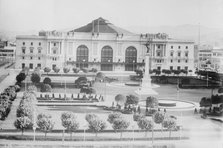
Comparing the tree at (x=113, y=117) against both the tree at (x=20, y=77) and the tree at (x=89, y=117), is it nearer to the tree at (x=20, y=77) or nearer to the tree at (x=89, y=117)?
the tree at (x=89, y=117)

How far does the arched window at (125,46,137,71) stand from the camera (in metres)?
9.52

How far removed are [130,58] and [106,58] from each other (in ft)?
2.38

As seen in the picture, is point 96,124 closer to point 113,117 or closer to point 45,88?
point 113,117

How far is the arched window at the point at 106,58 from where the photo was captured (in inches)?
374

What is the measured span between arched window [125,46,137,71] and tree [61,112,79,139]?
262cm

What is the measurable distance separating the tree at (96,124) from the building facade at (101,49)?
178 cm

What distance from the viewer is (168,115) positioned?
7918 mm

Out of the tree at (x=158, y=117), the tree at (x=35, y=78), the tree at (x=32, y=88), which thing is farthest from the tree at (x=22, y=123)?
the tree at (x=158, y=117)

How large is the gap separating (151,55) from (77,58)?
2.06 meters

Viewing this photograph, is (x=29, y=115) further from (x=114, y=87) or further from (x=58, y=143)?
(x=114, y=87)

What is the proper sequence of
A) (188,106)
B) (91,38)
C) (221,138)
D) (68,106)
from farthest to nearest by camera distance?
(91,38) < (188,106) < (68,106) < (221,138)

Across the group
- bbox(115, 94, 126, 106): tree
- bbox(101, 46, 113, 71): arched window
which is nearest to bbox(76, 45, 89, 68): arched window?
bbox(101, 46, 113, 71): arched window

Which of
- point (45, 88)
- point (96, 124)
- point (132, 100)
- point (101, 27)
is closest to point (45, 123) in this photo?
point (96, 124)

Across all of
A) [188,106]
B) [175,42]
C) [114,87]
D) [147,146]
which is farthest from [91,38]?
[147,146]
